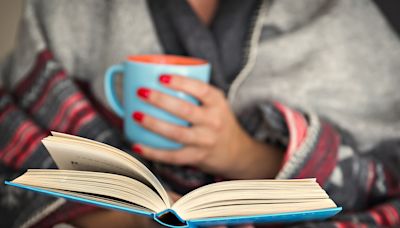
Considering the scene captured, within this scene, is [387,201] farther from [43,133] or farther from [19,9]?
[19,9]

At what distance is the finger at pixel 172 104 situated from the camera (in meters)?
0.67

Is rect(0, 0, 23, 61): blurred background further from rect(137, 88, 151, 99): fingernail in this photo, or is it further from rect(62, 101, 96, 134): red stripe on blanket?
rect(137, 88, 151, 99): fingernail

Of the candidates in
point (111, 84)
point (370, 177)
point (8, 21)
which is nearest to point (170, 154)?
point (111, 84)

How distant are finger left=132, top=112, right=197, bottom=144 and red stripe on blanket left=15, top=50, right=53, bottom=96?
30cm

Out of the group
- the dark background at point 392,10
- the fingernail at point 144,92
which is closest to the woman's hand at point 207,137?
the fingernail at point 144,92

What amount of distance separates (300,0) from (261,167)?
377 mm

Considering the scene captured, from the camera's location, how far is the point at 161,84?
26.4 inches

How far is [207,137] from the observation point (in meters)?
0.74

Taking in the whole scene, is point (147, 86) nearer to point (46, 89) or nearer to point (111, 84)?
point (111, 84)

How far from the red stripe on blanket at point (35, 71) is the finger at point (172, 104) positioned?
0.32 m

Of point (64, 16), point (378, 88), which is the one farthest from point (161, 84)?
point (378, 88)

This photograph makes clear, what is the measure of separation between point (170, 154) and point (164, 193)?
1.02 feet

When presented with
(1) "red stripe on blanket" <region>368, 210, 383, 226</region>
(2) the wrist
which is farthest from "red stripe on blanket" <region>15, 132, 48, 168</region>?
(1) "red stripe on blanket" <region>368, 210, 383, 226</region>

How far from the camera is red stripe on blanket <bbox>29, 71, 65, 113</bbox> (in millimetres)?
867
